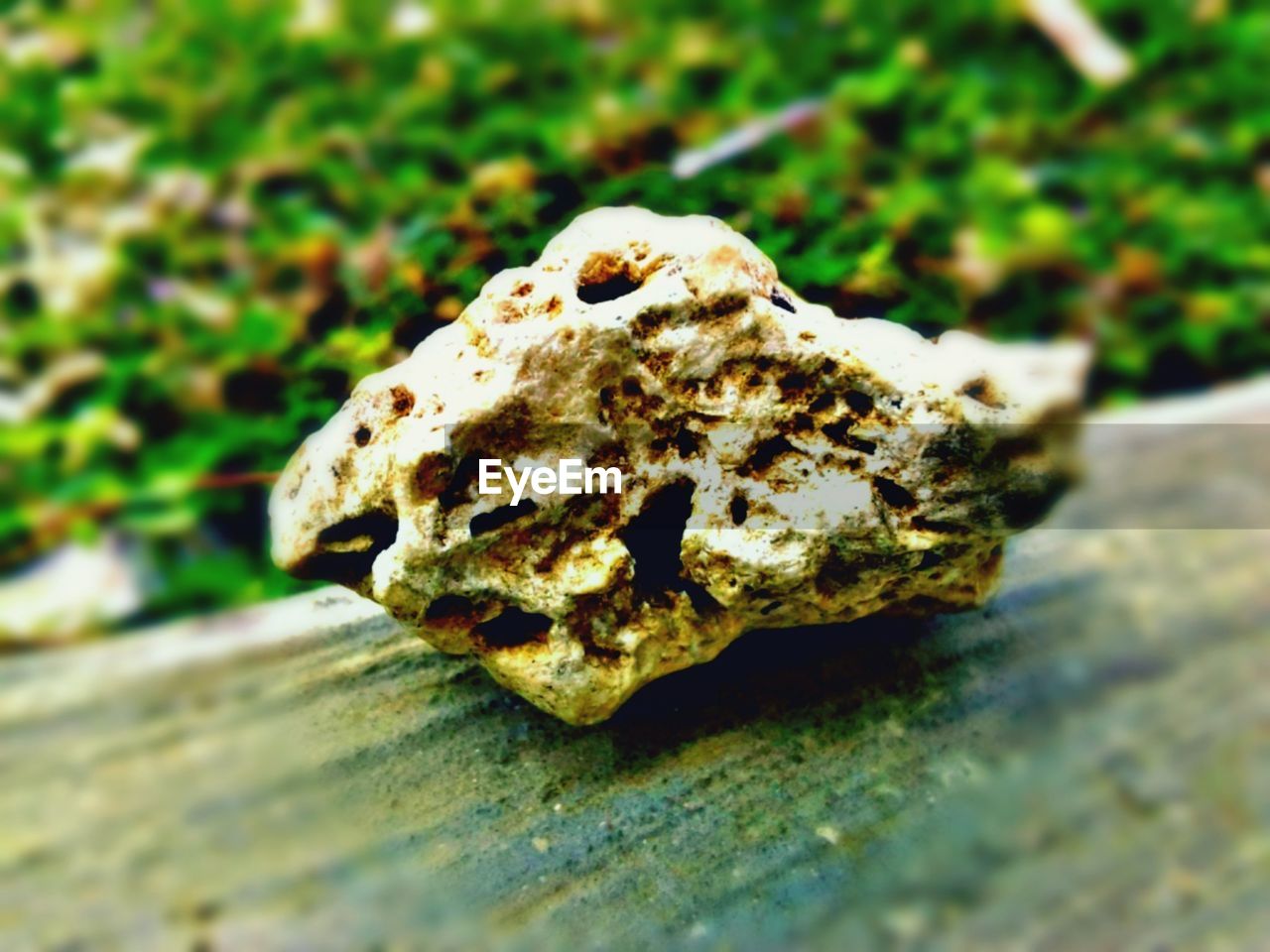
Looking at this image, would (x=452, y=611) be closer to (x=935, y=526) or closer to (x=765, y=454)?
(x=765, y=454)

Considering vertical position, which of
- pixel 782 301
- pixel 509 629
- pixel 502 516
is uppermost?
pixel 782 301

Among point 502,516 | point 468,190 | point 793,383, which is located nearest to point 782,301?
point 793,383

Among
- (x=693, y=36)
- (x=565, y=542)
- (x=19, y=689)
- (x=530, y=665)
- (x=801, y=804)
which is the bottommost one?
(x=801, y=804)

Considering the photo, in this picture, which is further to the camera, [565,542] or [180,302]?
[180,302]

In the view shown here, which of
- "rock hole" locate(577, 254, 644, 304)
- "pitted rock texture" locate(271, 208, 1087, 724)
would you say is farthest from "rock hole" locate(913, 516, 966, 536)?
"rock hole" locate(577, 254, 644, 304)

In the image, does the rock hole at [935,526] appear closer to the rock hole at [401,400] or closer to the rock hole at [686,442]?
the rock hole at [686,442]

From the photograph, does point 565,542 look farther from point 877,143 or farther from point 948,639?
point 877,143

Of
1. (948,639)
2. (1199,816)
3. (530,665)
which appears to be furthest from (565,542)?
(1199,816)

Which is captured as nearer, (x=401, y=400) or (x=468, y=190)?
(x=401, y=400)
